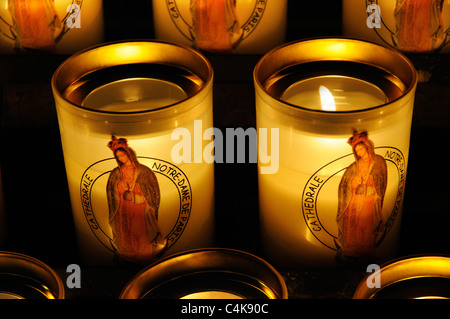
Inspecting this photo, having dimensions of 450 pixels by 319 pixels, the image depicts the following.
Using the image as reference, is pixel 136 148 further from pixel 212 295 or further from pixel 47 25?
pixel 47 25

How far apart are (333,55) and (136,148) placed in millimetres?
263

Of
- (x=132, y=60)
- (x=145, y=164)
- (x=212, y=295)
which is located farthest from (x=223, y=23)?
(x=212, y=295)

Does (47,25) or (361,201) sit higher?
(47,25)

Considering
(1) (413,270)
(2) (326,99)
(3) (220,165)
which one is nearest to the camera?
(1) (413,270)

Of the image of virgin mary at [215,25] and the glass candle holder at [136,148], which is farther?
the image of virgin mary at [215,25]

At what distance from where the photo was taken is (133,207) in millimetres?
749

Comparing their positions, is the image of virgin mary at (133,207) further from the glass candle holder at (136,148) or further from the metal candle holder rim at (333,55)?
the metal candle holder rim at (333,55)

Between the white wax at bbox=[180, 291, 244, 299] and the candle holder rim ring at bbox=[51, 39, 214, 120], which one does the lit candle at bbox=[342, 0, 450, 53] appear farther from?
the white wax at bbox=[180, 291, 244, 299]

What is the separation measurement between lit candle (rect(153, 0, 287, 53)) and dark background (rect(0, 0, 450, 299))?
0.08 ft

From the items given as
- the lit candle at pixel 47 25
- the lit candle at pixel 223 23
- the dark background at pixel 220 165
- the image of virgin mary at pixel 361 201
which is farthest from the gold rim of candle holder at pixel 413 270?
the lit candle at pixel 47 25

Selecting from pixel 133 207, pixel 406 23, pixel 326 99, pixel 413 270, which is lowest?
pixel 413 270

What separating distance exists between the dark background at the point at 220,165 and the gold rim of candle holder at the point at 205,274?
→ 0.69ft

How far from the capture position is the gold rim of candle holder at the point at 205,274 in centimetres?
67
